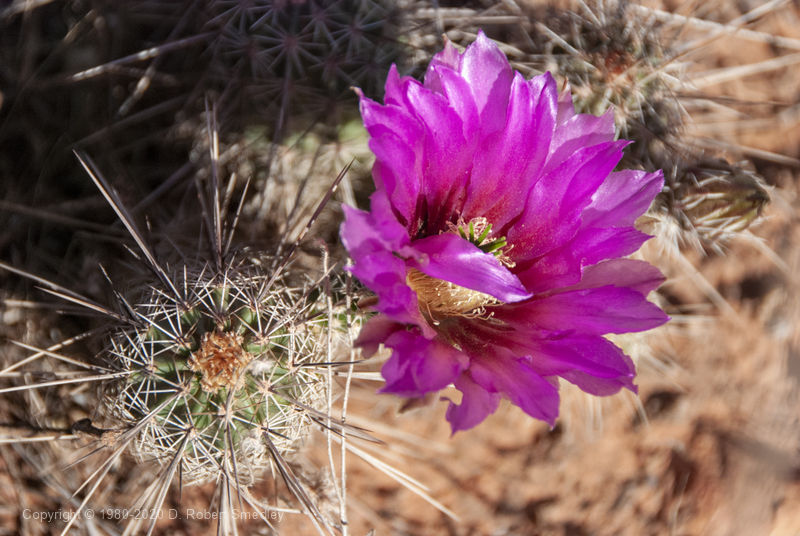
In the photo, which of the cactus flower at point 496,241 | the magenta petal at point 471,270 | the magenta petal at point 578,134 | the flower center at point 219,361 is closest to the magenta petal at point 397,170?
the cactus flower at point 496,241

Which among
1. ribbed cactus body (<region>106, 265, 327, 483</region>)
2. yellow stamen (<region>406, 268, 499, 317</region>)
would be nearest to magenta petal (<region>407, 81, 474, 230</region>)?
yellow stamen (<region>406, 268, 499, 317</region>)

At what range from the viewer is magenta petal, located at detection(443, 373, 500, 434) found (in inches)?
40.2

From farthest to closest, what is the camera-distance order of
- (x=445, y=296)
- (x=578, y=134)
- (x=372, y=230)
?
(x=445, y=296)
(x=578, y=134)
(x=372, y=230)

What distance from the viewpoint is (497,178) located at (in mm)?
1285

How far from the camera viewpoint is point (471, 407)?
1.04m

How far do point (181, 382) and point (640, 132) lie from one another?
144cm

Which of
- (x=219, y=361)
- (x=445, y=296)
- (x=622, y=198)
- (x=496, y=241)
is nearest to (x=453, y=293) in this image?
(x=445, y=296)

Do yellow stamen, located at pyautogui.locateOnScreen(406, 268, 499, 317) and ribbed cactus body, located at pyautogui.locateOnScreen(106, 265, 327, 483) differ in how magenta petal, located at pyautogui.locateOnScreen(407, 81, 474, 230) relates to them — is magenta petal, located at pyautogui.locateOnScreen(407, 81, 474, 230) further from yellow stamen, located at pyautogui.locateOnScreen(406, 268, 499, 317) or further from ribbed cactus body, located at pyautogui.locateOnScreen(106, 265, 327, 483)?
ribbed cactus body, located at pyautogui.locateOnScreen(106, 265, 327, 483)

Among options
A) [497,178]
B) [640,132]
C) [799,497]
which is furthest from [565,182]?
[799,497]

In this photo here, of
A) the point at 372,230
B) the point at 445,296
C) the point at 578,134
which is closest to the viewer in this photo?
the point at 372,230

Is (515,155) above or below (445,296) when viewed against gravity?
above

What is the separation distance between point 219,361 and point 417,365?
17.9 inches

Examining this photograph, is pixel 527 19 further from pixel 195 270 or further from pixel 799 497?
pixel 799 497

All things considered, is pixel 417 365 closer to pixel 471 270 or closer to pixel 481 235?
pixel 471 270
